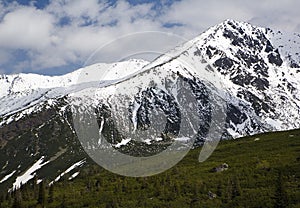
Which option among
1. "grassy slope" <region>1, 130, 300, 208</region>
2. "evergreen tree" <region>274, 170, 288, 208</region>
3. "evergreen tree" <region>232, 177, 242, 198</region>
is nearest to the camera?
"evergreen tree" <region>274, 170, 288, 208</region>

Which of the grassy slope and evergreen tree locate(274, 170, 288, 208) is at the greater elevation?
the grassy slope

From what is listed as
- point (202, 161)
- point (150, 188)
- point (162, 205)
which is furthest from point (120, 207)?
point (202, 161)

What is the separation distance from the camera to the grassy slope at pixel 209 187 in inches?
4326

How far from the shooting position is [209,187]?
415ft

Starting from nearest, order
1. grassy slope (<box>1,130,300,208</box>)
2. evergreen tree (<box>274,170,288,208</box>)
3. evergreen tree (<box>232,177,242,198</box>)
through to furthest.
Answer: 1. evergreen tree (<box>274,170,288,208</box>)
2. grassy slope (<box>1,130,300,208</box>)
3. evergreen tree (<box>232,177,242,198</box>)

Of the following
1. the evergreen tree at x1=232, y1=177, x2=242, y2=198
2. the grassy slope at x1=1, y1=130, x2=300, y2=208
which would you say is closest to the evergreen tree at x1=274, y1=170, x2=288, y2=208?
the grassy slope at x1=1, y1=130, x2=300, y2=208

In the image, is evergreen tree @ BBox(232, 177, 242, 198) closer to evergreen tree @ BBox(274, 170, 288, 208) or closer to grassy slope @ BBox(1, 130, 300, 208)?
grassy slope @ BBox(1, 130, 300, 208)

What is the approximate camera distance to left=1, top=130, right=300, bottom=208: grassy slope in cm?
10988

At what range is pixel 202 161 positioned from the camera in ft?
619

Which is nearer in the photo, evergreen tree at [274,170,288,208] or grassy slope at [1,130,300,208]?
evergreen tree at [274,170,288,208]

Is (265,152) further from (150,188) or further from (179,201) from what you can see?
(179,201)

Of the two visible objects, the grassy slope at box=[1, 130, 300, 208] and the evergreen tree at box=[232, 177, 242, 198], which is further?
the evergreen tree at box=[232, 177, 242, 198]

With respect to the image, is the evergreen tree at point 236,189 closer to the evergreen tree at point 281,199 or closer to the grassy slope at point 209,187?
the grassy slope at point 209,187

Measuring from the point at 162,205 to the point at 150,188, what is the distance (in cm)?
2269
